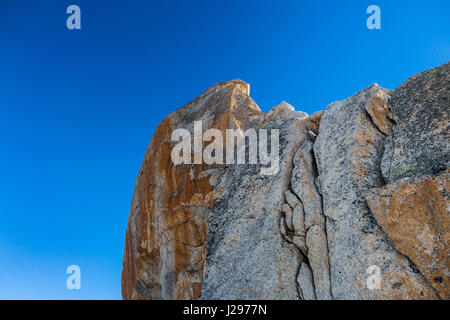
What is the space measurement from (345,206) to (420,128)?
9.36ft

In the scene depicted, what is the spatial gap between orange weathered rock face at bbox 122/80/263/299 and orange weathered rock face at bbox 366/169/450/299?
9.45 m

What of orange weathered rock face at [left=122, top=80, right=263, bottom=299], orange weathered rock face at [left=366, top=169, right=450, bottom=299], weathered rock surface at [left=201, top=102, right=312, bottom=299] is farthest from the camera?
orange weathered rock face at [left=122, top=80, right=263, bottom=299]

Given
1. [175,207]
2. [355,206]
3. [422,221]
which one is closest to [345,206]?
[355,206]

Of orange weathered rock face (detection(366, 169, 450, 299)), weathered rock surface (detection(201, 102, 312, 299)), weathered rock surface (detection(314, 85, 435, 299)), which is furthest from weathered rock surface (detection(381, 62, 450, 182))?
weathered rock surface (detection(201, 102, 312, 299))

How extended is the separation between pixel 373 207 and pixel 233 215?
4.76m

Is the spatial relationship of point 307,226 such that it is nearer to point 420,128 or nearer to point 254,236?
point 254,236

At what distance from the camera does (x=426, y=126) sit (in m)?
9.72

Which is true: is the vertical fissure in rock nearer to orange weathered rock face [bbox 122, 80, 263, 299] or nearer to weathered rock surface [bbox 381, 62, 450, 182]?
weathered rock surface [bbox 381, 62, 450, 182]

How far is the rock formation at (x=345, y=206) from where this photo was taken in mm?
8164

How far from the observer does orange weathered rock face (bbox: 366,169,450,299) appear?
304 inches

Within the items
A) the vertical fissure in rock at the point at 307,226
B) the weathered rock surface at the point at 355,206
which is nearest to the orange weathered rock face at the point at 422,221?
the weathered rock surface at the point at 355,206

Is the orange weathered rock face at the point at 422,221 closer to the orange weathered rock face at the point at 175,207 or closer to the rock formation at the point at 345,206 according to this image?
the rock formation at the point at 345,206

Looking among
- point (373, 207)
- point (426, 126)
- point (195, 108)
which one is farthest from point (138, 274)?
point (426, 126)
